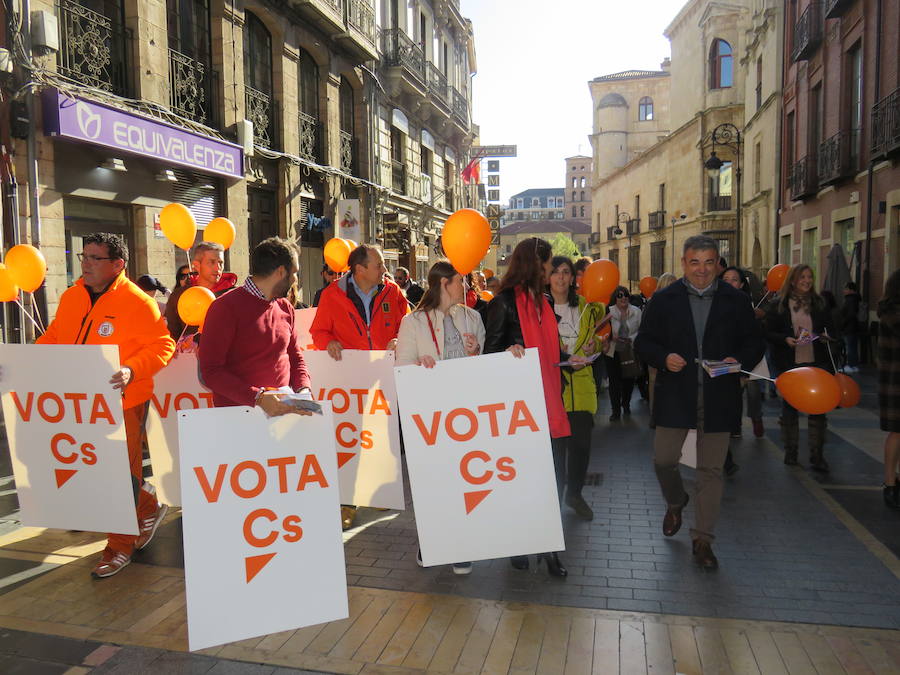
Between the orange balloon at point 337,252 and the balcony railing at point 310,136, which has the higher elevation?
the balcony railing at point 310,136

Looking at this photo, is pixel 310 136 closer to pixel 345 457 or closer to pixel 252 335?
pixel 345 457

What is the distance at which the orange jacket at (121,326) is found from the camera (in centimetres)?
414

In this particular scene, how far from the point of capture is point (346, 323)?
520cm

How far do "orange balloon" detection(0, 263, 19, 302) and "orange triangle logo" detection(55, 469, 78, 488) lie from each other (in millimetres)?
2057

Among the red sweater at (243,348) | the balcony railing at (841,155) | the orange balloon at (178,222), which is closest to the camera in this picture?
the red sweater at (243,348)

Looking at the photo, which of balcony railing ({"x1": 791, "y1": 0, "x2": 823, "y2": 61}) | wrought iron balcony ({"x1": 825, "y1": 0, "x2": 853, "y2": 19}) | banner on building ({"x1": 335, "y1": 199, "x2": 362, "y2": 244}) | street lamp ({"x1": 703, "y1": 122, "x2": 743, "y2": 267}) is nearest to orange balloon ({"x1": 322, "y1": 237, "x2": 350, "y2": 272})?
banner on building ({"x1": 335, "y1": 199, "x2": 362, "y2": 244})

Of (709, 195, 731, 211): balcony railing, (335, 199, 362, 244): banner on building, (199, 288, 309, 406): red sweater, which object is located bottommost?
(199, 288, 309, 406): red sweater

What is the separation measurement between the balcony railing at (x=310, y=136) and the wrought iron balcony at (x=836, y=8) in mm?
12382

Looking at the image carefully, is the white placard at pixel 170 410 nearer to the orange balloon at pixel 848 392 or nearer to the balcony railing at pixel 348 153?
the orange balloon at pixel 848 392

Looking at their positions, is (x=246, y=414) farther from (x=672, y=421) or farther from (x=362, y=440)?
(x=672, y=421)

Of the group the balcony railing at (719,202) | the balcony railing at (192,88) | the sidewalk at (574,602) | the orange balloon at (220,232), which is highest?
the balcony railing at (719,202)

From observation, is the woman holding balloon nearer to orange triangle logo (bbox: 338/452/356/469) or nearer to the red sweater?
orange triangle logo (bbox: 338/452/356/469)

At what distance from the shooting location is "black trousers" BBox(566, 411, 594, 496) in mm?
4629

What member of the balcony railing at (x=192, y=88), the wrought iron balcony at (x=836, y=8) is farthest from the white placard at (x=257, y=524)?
the wrought iron balcony at (x=836, y=8)
